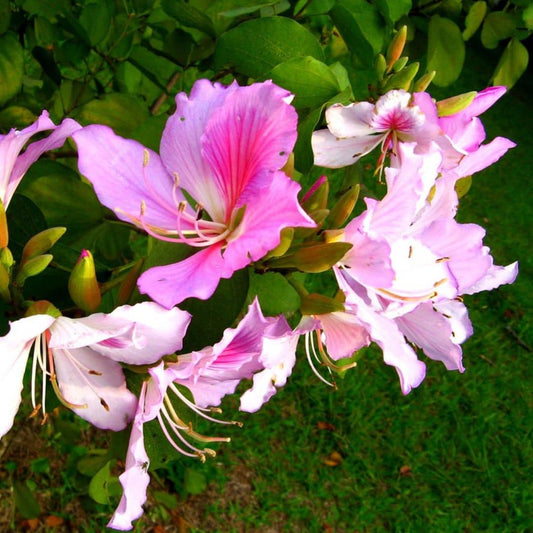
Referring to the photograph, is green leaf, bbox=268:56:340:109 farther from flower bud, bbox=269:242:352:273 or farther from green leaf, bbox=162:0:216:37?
green leaf, bbox=162:0:216:37

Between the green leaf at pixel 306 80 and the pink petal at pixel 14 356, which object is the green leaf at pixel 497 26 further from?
the pink petal at pixel 14 356

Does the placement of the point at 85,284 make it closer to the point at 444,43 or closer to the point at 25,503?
the point at 444,43

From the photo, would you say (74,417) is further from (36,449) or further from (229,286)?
(229,286)

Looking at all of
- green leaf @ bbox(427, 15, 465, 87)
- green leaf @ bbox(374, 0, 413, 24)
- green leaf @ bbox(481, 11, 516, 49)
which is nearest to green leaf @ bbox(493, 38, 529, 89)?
green leaf @ bbox(481, 11, 516, 49)

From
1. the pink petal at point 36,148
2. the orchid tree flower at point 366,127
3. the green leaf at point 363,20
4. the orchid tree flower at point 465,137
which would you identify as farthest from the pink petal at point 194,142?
the green leaf at point 363,20

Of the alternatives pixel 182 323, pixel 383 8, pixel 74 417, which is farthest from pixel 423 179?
pixel 74 417

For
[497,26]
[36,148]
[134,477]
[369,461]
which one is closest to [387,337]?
[134,477]
